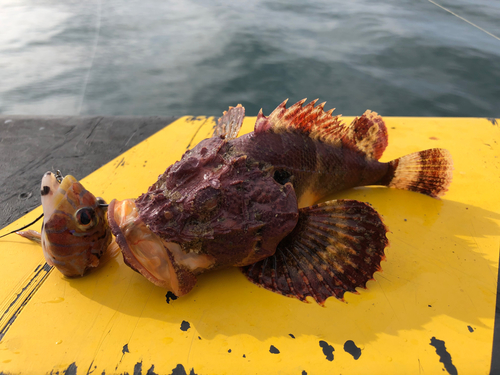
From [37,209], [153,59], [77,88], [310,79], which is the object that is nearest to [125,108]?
[77,88]

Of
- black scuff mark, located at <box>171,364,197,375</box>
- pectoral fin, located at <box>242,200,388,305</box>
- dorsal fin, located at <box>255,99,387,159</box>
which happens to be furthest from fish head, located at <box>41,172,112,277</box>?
dorsal fin, located at <box>255,99,387,159</box>

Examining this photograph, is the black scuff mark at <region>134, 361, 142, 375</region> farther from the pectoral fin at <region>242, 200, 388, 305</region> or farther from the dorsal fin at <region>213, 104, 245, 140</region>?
the dorsal fin at <region>213, 104, 245, 140</region>

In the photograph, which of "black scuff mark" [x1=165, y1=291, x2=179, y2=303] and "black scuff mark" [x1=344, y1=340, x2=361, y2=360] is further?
"black scuff mark" [x1=165, y1=291, x2=179, y2=303]

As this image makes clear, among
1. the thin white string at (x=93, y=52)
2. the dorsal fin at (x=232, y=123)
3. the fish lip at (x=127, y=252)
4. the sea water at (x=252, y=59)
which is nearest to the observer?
the fish lip at (x=127, y=252)

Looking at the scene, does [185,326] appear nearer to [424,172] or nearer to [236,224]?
[236,224]

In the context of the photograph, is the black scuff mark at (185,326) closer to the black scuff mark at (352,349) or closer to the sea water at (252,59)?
the black scuff mark at (352,349)

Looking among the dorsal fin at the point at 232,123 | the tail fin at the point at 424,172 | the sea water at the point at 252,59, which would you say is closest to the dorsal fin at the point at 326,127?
the tail fin at the point at 424,172
